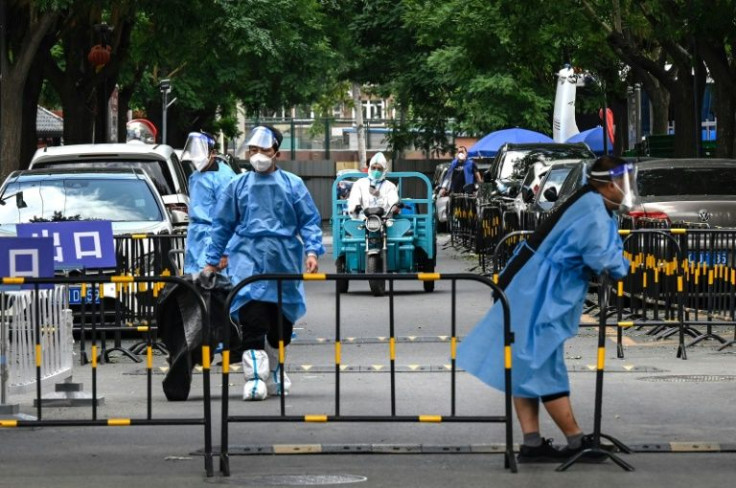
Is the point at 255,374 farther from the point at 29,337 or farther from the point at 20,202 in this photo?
the point at 20,202

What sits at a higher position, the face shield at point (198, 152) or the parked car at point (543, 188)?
the face shield at point (198, 152)

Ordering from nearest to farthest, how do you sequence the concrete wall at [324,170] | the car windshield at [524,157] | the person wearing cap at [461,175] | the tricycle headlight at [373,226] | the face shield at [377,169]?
1. the tricycle headlight at [373,226]
2. the face shield at [377,169]
3. the car windshield at [524,157]
4. the person wearing cap at [461,175]
5. the concrete wall at [324,170]

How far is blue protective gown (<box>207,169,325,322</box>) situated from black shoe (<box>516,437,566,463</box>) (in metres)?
3.00

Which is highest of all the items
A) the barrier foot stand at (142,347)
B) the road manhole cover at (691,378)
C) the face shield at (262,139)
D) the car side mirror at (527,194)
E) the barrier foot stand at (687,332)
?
the face shield at (262,139)

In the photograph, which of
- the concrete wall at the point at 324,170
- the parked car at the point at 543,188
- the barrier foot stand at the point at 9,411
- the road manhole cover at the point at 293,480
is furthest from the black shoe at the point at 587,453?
the concrete wall at the point at 324,170

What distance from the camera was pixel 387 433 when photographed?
10469mm

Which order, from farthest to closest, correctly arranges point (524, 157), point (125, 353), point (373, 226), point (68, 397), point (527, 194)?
point (524, 157) → point (527, 194) → point (373, 226) → point (125, 353) → point (68, 397)

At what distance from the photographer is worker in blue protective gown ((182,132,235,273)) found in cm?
1386

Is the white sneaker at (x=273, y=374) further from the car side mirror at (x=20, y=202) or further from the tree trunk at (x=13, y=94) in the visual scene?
the tree trunk at (x=13, y=94)

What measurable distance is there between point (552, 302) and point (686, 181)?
11236 millimetres

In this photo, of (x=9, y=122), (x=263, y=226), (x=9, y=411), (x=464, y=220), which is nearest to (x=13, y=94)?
(x=9, y=122)

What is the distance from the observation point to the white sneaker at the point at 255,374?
11.6 m

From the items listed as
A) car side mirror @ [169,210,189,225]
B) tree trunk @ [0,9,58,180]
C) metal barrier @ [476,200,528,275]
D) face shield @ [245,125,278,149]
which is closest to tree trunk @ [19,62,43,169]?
tree trunk @ [0,9,58,180]

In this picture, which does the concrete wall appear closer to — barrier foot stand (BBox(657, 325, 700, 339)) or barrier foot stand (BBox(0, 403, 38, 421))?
barrier foot stand (BBox(657, 325, 700, 339))
